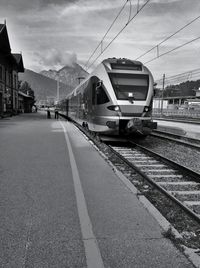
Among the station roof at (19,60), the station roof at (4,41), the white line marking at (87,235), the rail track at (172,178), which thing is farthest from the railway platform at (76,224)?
the station roof at (19,60)

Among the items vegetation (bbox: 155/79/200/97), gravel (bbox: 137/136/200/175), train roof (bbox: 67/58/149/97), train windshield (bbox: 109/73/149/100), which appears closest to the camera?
gravel (bbox: 137/136/200/175)

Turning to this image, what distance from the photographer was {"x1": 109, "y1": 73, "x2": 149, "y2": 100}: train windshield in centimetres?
1159

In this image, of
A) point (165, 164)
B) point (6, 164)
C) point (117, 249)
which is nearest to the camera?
point (117, 249)

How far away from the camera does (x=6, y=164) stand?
313 inches

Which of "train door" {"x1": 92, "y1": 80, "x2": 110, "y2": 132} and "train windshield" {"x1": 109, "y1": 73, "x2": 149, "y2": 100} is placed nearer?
"train windshield" {"x1": 109, "y1": 73, "x2": 149, "y2": 100}

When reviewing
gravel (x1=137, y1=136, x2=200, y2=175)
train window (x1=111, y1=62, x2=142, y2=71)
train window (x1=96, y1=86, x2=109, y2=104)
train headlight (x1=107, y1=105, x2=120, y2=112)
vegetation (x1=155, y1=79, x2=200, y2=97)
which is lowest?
gravel (x1=137, y1=136, x2=200, y2=175)

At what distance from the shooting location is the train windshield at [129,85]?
456 inches

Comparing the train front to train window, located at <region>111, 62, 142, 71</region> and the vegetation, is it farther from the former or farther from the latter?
the vegetation

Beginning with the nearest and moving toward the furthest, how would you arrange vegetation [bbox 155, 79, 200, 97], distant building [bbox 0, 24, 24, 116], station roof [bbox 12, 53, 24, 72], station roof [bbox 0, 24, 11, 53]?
station roof [bbox 0, 24, 11, 53]
distant building [bbox 0, 24, 24, 116]
station roof [bbox 12, 53, 24, 72]
vegetation [bbox 155, 79, 200, 97]

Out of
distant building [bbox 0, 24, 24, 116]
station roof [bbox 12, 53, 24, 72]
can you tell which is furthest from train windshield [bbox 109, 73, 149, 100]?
station roof [bbox 12, 53, 24, 72]

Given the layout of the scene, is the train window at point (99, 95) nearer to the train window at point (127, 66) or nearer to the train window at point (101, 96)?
the train window at point (101, 96)

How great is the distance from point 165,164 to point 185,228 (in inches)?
183

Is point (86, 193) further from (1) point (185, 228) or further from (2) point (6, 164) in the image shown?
(2) point (6, 164)

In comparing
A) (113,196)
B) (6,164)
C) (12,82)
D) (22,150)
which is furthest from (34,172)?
(12,82)
